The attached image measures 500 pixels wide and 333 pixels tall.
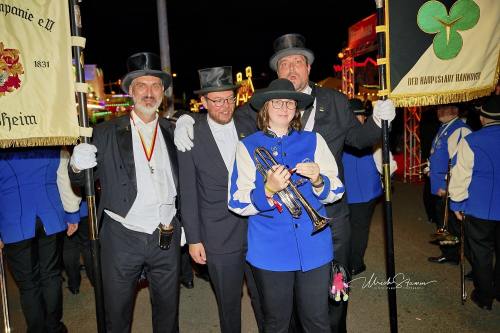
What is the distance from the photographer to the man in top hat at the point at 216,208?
3.38 meters

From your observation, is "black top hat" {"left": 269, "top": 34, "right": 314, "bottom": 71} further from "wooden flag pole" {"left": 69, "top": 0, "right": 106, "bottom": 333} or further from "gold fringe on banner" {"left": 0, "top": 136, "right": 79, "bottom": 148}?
"gold fringe on banner" {"left": 0, "top": 136, "right": 79, "bottom": 148}

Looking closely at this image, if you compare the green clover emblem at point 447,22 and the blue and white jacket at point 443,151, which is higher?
the green clover emblem at point 447,22

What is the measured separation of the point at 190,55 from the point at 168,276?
176 ft

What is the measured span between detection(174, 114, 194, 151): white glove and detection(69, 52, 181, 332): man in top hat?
0.67 feet

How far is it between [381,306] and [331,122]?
2.60m

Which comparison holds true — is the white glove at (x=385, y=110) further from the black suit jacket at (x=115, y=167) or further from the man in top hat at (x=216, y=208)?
the black suit jacket at (x=115, y=167)

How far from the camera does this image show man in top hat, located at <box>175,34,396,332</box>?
348 cm

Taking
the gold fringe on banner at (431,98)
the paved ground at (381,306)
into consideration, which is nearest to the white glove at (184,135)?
the gold fringe on banner at (431,98)

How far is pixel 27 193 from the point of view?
390cm

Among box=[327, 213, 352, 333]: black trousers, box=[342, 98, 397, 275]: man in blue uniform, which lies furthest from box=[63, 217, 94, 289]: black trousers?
box=[342, 98, 397, 275]: man in blue uniform

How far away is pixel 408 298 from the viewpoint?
491 cm

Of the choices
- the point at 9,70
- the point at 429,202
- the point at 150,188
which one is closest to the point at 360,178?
the point at 429,202

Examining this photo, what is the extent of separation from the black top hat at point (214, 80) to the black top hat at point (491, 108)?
3.03 metres

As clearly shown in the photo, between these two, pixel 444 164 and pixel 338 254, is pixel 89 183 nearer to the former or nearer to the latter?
pixel 338 254
